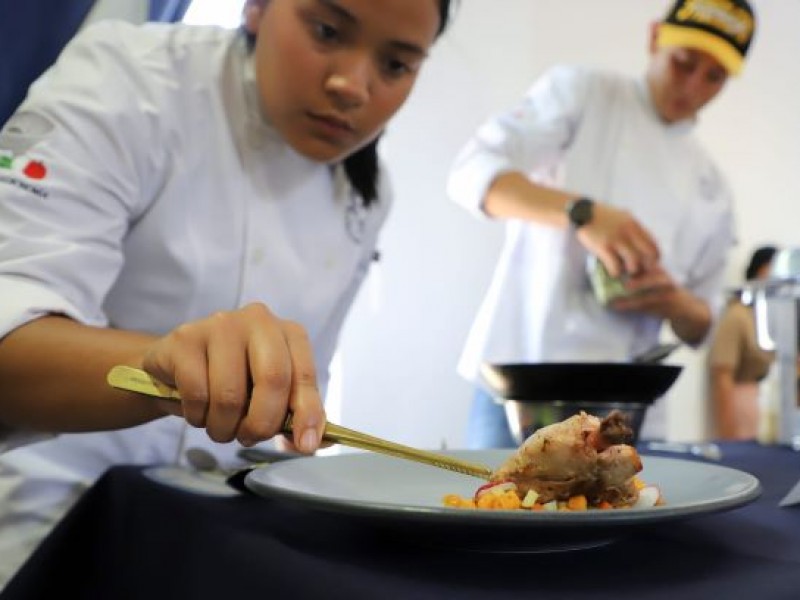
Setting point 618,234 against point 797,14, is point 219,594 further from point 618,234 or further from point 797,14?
point 797,14

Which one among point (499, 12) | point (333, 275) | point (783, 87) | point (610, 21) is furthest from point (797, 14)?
point (333, 275)

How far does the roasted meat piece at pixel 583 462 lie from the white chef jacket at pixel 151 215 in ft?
1.21

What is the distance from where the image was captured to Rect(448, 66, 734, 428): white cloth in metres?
1.60

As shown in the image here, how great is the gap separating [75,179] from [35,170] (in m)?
0.03

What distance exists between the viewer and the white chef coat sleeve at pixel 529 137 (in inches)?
62.9

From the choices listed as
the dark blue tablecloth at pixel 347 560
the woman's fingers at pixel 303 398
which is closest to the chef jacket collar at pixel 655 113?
the dark blue tablecloth at pixel 347 560

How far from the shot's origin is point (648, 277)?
131cm

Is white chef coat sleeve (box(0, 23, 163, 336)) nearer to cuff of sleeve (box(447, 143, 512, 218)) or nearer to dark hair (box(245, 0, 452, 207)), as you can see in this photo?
dark hair (box(245, 0, 452, 207))

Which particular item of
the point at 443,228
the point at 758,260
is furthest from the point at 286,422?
the point at 758,260

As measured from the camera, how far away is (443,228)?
8.41 ft

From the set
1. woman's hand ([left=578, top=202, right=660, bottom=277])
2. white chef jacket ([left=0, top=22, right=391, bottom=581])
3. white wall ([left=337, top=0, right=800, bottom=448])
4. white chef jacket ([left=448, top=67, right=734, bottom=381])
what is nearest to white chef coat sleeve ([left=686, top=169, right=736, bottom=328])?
white chef jacket ([left=448, top=67, right=734, bottom=381])

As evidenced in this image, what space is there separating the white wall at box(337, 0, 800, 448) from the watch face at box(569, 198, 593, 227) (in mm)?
1099

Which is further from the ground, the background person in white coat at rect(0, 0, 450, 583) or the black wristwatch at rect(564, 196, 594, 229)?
the black wristwatch at rect(564, 196, 594, 229)

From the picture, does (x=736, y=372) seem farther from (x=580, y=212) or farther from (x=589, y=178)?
(x=580, y=212)
